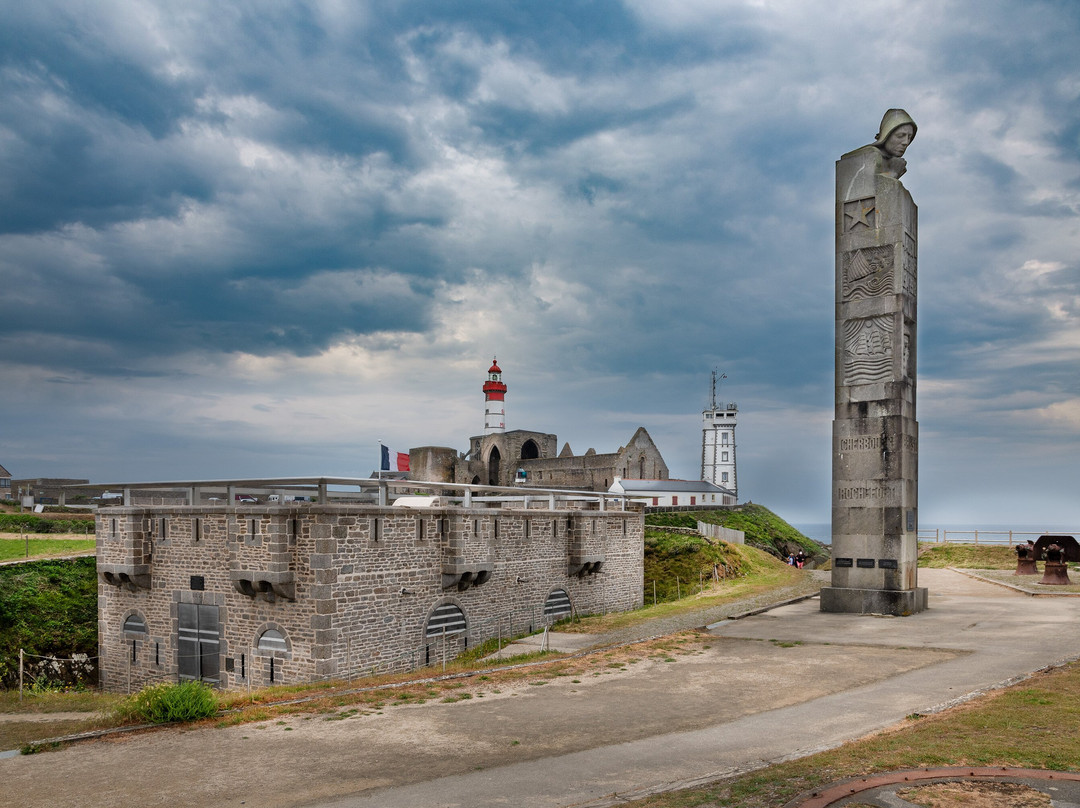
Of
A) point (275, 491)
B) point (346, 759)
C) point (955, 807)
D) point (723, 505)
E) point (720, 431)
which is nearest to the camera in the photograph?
point (955, 807)

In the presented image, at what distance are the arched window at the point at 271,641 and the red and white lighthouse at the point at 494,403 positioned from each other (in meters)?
55.6

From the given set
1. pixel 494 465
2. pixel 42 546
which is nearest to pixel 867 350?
pixel 42 546

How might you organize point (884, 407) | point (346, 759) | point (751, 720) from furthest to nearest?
point (884, 407)
point (751, 720)
point (346, 759)

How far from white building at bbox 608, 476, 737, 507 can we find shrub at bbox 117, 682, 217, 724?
4813 centimetres

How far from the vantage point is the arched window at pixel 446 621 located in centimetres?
1930

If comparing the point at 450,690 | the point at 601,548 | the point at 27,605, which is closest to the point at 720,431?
the point at 601,548

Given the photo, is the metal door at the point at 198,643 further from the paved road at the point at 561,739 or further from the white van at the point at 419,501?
the paved road at the point at 561,739

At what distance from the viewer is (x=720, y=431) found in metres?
83.4

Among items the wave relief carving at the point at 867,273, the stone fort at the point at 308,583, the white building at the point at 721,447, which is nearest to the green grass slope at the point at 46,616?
the stone fort at the point at 308,583

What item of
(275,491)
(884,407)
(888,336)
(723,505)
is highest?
(888,336)

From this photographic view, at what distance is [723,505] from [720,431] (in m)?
19.2

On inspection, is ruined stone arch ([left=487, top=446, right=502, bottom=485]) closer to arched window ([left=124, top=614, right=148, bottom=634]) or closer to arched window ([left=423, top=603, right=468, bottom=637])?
arched window ([left=124, top=614, right=148, bottom=634])

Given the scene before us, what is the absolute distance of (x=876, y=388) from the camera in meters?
22.5

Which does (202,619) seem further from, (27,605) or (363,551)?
(27,605)
